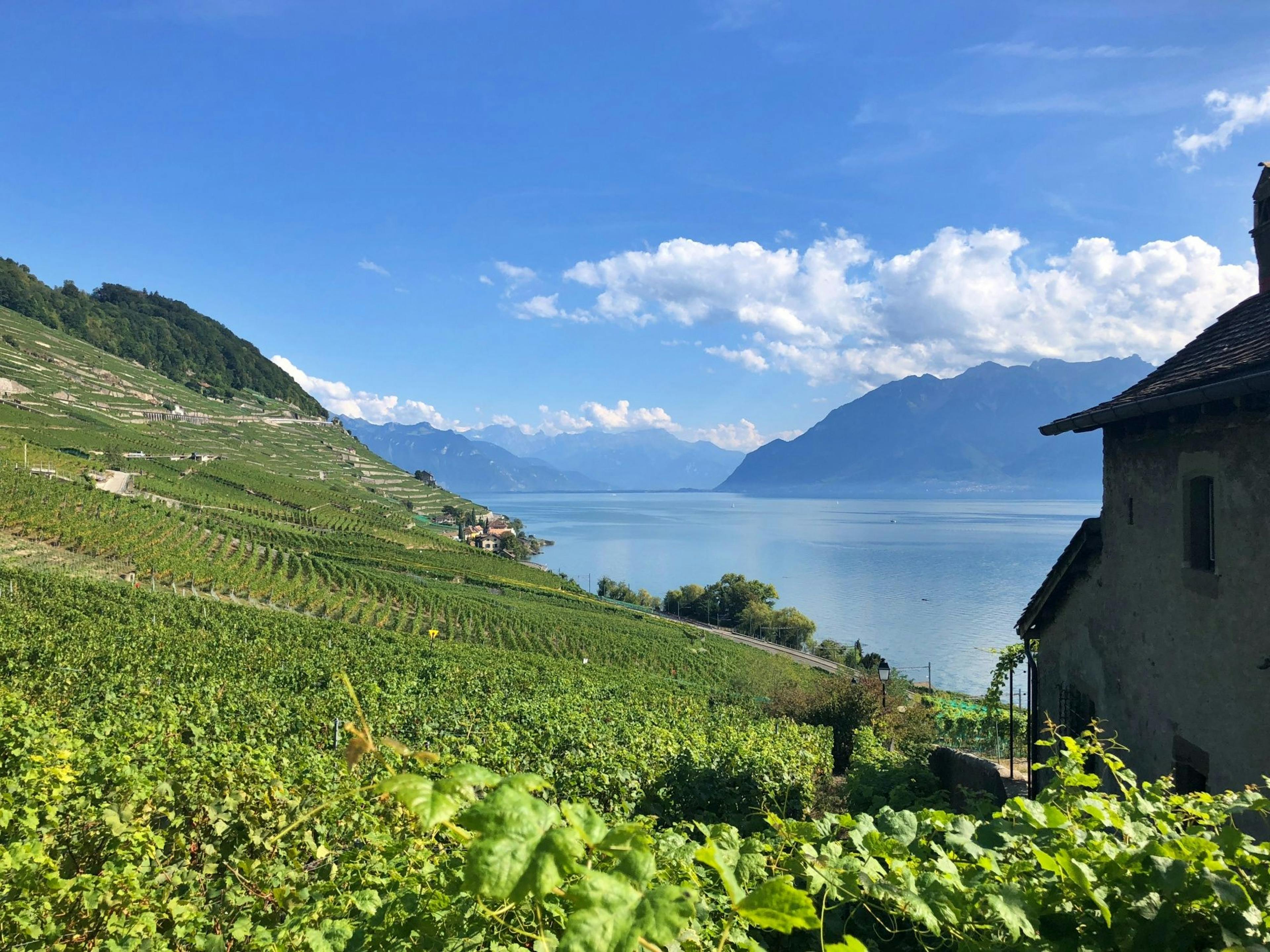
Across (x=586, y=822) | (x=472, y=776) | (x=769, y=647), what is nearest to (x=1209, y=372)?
(x=586, y=822)

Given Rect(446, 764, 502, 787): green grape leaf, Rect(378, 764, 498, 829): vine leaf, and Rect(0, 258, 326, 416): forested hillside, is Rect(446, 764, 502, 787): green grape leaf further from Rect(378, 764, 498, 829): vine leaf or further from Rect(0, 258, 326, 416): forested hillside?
Rect(0, 258, 326, 416): forested hillside

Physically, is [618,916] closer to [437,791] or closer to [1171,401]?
[437,791]

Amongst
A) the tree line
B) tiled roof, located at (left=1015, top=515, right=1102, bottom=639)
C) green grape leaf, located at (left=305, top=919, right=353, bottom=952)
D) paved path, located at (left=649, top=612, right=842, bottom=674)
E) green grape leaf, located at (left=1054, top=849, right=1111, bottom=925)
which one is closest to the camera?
green grape leaf, located at (left=1054, top=849, right=1111, bottom=925)

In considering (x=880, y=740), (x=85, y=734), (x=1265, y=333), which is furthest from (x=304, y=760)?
(x=880, y=740)

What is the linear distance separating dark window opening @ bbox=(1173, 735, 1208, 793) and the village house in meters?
0.01

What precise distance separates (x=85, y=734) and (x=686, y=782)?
6.98 m

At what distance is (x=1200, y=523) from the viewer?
17.9ft

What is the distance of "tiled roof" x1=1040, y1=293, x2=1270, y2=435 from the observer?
4.52 meters

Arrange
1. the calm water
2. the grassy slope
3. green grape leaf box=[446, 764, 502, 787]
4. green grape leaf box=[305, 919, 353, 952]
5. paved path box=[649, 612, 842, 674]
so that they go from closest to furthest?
green grape leaf box=[446, 764, 502, 787] < green grape leaf box=[305, 919, 353, 952] < the grassy slope < paved path box=[649, 612, 842, 674] < the calm water

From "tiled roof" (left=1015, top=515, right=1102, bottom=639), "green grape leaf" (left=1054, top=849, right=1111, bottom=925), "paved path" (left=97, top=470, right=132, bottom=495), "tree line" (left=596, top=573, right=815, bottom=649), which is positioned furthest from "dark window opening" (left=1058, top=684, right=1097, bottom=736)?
"tree line" (left=596, top=573, right=815, bottom=649)

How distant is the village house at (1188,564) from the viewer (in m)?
4.64

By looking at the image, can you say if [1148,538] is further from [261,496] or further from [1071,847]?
[261,496]

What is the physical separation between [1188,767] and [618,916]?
6622mm

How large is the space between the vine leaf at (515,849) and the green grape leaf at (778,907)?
427 mm
